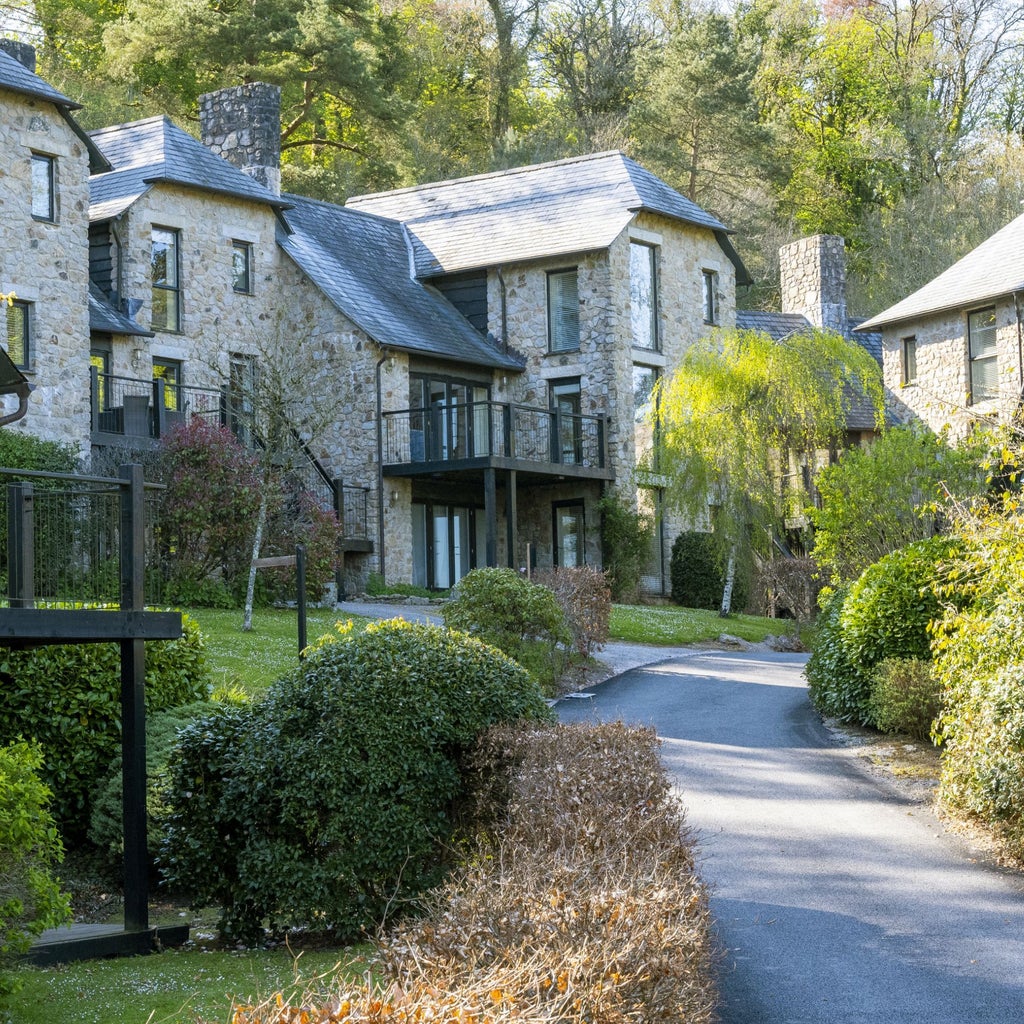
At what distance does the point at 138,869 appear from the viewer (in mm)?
9875

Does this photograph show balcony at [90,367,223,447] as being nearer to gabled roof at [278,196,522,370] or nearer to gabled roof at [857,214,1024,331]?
gabled roof at [278,196,522,370]

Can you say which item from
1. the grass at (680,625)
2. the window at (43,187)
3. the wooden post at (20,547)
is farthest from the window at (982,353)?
the wooden post at (20,547)

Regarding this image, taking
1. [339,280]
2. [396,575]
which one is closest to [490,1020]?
[396,575]

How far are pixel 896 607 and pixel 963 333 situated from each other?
65.0ft

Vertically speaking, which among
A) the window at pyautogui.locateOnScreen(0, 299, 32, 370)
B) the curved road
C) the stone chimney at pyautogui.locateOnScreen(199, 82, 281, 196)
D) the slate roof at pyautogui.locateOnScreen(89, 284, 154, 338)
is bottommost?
the curved road

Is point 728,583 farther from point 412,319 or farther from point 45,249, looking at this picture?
point 45,249

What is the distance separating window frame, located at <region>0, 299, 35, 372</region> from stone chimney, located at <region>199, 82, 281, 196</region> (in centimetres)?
873

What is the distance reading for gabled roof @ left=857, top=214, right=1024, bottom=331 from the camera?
1288 inches

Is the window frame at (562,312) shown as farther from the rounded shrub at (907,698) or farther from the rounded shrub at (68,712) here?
the rounded shrub at (68,712)

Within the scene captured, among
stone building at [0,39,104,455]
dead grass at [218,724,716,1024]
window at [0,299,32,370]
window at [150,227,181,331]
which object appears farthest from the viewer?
window at [150,227,181,331]

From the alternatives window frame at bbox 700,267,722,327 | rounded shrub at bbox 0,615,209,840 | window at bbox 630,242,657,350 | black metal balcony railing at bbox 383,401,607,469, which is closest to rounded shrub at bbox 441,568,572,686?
rounded shrub at bbox 0,615,209,840

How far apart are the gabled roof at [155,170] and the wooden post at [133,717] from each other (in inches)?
768

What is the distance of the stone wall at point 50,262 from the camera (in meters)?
24.4

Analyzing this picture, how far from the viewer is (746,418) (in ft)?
98.6
